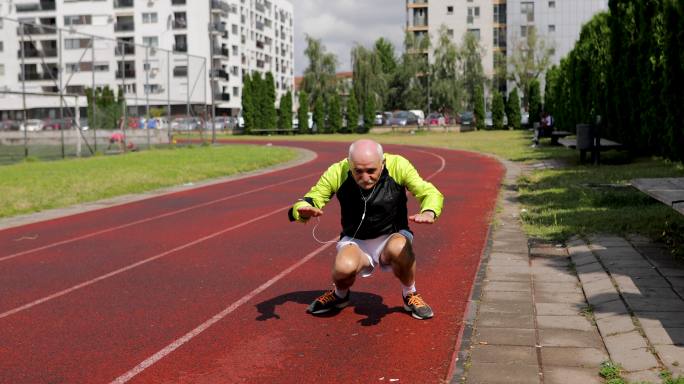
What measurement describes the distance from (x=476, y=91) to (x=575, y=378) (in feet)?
201

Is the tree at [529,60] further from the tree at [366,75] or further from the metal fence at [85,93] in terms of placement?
the metal fence at [85,93]

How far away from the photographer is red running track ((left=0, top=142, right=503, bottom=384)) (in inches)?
187

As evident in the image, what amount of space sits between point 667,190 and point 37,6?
95298 mm

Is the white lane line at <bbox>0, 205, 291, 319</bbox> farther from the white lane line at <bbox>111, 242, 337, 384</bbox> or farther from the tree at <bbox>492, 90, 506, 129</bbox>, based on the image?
the tree at <bbox>492, 90, 506, 129</bbox>

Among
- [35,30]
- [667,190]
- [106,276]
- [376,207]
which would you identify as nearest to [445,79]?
[35,30]

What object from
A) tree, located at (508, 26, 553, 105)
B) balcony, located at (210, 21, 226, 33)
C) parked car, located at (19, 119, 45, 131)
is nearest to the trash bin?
parked car, located at (19, 119, 45, 131)

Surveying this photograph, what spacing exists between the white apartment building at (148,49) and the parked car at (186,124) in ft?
1.86

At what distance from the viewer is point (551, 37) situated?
82.2m

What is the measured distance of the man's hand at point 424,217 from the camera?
16.4 feet

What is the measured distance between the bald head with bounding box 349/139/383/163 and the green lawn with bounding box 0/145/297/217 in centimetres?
1006

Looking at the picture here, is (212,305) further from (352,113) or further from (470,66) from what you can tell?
(470,66)

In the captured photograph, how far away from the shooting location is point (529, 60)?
245 feet

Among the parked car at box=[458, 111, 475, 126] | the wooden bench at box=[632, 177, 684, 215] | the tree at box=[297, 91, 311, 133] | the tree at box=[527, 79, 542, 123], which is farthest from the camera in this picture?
the tree at box=[297, 91, 311, 133]

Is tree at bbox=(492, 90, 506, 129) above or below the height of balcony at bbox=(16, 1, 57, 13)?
below
